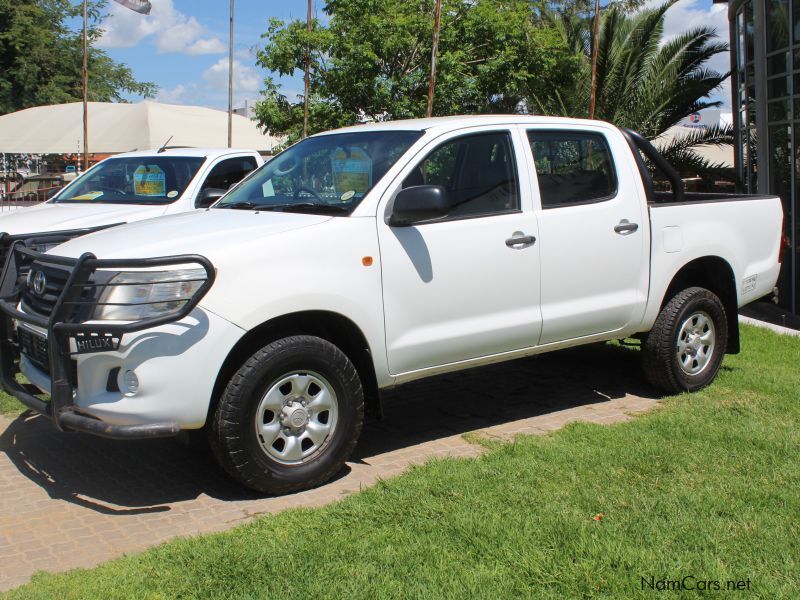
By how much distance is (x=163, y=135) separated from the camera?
83.7 ft

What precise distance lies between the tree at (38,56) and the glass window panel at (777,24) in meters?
38.3

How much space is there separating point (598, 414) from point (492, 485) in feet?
6.45

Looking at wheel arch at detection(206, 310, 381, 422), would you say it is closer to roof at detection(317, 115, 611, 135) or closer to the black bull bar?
the black bull bar

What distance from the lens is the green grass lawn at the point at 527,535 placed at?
11.9 ft

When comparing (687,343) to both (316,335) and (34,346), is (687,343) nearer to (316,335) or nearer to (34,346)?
(316,335)

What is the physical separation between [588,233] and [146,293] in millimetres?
2953

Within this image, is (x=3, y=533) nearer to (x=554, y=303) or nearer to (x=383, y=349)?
(x=383, y=349)

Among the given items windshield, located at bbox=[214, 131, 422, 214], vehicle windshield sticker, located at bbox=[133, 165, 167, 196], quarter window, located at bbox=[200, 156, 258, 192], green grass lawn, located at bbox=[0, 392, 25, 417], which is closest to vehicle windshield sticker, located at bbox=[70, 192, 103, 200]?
vehicle windshield sticker, located at bbox=[133, 165, 167, 196]

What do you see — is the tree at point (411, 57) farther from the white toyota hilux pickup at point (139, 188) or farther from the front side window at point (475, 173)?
the front side window at point (475, 173)

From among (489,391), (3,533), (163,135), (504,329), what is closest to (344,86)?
(163,135)

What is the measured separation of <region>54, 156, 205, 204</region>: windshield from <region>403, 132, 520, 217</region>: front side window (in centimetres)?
454

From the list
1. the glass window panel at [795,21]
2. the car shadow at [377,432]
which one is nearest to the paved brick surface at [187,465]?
the car shadow at [377,432]

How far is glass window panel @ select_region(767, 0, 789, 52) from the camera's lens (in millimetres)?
13559

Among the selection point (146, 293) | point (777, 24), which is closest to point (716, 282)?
point (146, 293)
